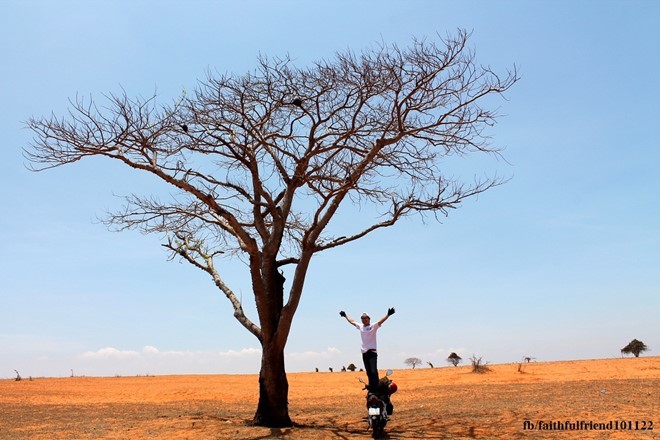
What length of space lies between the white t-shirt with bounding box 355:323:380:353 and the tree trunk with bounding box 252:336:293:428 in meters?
2.07

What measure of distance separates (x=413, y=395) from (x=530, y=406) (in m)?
5.62

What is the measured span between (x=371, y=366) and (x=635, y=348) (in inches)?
1327

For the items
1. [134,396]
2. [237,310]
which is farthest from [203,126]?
[134,396]

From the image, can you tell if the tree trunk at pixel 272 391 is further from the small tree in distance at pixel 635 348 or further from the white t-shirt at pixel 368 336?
the small tree in distance at pixel 635 348

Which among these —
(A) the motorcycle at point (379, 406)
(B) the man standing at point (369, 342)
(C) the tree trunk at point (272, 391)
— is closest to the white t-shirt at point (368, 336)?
(B) the man standing at point (369, 342)

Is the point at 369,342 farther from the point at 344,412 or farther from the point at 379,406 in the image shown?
the point at 344,412

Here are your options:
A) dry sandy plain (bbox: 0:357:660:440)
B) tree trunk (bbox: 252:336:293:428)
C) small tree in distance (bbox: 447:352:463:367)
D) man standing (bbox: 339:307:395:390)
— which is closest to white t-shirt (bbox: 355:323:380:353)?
man standing (bbox: 339:307:395:390)

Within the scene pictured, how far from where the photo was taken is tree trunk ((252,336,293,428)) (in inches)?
425

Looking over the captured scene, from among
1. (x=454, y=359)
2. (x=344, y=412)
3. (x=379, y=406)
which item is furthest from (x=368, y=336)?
(x=454, y=359)

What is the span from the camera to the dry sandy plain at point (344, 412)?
9.55m

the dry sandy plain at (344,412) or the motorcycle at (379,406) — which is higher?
the motorcycle at (379,406)

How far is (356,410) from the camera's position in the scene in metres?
13.6

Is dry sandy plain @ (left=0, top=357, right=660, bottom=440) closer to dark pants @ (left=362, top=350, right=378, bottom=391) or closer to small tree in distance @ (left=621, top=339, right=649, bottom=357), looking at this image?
dark pants @ (left=362, top=350, right=378, bottom=391)

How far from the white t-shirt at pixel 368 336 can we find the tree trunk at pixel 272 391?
2067 mm
